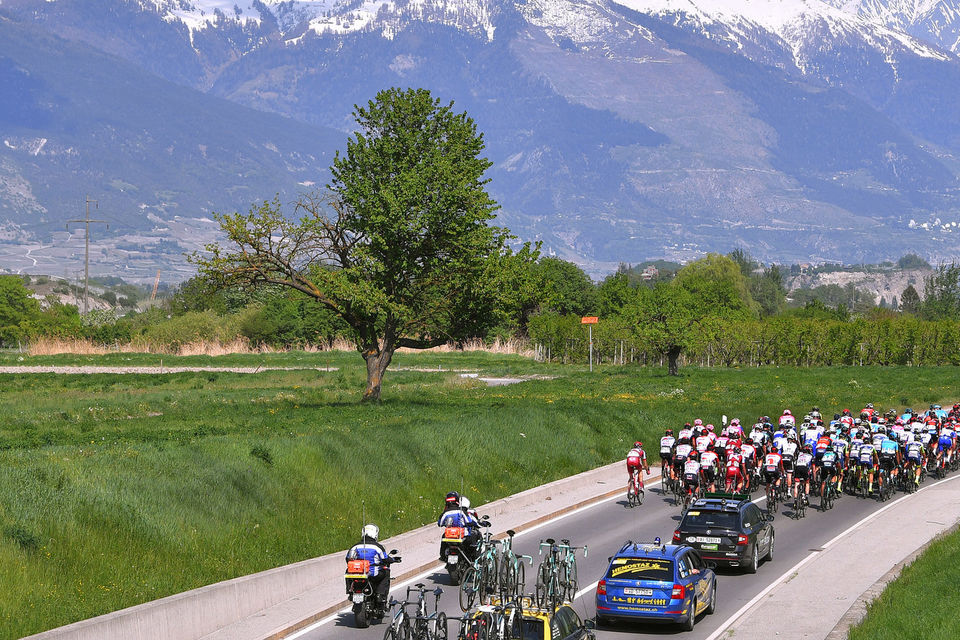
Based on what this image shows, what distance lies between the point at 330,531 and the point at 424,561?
8.66 ft

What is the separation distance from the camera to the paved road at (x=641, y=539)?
19684 mm

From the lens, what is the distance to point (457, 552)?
71.2ft

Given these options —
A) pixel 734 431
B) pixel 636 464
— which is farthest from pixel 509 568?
pixel 734 431

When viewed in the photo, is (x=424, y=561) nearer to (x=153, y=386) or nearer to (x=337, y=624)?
(x=337, y=624)

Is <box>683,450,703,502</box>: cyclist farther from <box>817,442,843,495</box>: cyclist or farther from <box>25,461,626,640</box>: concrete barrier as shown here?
<box>25,461,626,640</box>: concrete barrier

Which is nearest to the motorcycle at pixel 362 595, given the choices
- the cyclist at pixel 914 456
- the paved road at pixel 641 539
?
the paved road at pixel 641 539

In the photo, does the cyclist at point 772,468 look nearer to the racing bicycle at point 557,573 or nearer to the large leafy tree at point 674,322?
the racing bicycle at point 557,573

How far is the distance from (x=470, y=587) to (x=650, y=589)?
313 cm

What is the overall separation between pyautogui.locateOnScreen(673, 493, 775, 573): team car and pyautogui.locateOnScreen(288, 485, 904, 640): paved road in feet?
1.64

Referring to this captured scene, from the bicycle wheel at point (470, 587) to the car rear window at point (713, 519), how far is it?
19.1ft

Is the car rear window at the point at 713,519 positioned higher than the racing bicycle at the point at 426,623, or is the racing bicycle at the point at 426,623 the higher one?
the car rear window at the point at 713,519

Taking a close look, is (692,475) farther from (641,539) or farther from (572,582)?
(572,582)

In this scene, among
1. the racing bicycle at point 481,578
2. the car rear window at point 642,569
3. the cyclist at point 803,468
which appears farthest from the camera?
the cyclist at point 803,468

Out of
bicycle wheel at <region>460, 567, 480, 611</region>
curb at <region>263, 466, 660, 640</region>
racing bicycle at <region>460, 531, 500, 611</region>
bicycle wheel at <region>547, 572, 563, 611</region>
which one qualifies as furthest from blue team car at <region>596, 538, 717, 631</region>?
curb at <region>263, 466, 660, 640</region>
